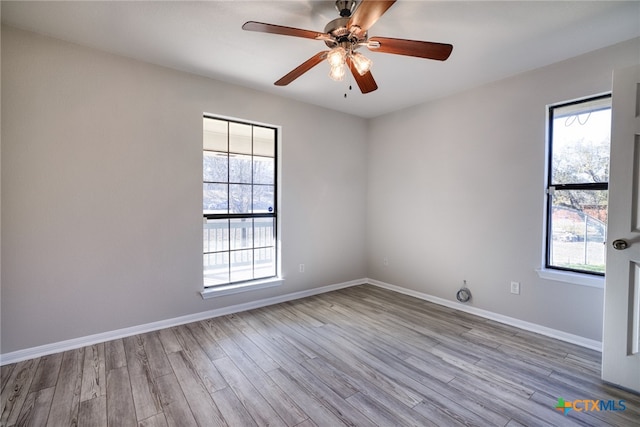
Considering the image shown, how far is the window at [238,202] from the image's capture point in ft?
10.6

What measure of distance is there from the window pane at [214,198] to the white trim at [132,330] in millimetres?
1119

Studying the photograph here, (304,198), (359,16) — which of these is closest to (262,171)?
(304,198)

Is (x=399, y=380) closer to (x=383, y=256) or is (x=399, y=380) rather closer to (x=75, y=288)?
(x=383, y=256)

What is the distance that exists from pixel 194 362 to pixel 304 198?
2244 millimetres

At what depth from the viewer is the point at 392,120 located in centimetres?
414

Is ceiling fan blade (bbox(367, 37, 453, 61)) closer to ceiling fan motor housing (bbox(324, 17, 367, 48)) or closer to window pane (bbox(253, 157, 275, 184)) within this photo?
ceiling fan motor housing (bbox(324, 17, 367, 48))

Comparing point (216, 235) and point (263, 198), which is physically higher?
point (263, 198)

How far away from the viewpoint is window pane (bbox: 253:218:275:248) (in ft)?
11.7

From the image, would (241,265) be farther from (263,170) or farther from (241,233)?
(263,170)

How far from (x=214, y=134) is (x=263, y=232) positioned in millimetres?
1288

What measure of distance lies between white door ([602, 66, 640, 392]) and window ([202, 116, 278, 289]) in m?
3.11

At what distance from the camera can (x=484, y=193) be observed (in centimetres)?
A: 319

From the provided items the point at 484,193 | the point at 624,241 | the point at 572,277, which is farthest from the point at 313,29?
the point at 572,277

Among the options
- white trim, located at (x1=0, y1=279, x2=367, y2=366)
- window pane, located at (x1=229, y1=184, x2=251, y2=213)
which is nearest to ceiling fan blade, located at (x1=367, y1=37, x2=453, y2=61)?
window pane, located at (x1=229, y1=184, x2=251, y2=213)
